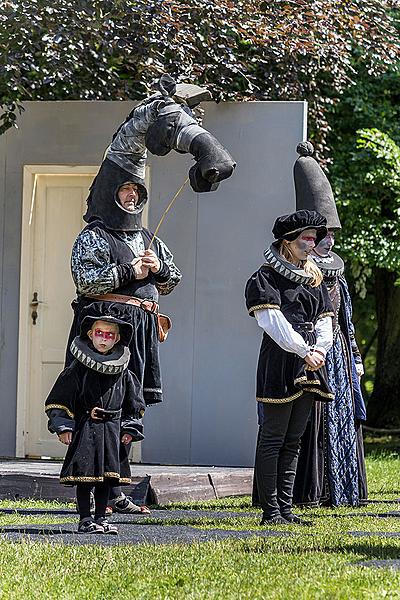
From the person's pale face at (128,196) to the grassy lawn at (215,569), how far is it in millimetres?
1923

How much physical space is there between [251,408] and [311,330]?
3108 millimetres

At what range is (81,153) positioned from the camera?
414 inches

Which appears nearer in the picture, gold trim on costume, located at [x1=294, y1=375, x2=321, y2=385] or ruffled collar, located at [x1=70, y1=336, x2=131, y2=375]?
ruffled collar, located at [x1=70, y1=336, x2=131, y2=375]

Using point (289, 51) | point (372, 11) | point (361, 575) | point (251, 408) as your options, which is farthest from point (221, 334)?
point (361, 575)

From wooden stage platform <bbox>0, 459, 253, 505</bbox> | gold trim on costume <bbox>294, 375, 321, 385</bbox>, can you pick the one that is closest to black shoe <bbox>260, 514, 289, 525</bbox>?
gold trim on costume <bbox>294, 375, 321, 385</bbox>

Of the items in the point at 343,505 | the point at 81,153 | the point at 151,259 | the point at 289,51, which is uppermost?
the point at 289,51

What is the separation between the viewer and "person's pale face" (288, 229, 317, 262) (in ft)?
23.4

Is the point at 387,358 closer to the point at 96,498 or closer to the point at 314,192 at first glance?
the point at 314,192

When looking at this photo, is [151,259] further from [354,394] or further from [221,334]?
[221,334]

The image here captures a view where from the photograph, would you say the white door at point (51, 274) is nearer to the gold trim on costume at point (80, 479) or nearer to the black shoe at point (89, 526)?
the black shoe at point (89, 526)

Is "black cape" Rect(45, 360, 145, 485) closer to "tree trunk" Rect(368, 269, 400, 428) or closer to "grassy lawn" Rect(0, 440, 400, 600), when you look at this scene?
"grassy lawn" Rect(0, 440, 400, 600)

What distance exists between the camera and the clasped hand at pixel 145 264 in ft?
24.0

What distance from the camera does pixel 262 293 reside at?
6.97 metres

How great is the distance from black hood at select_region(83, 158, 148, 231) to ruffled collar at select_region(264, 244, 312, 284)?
889mm
